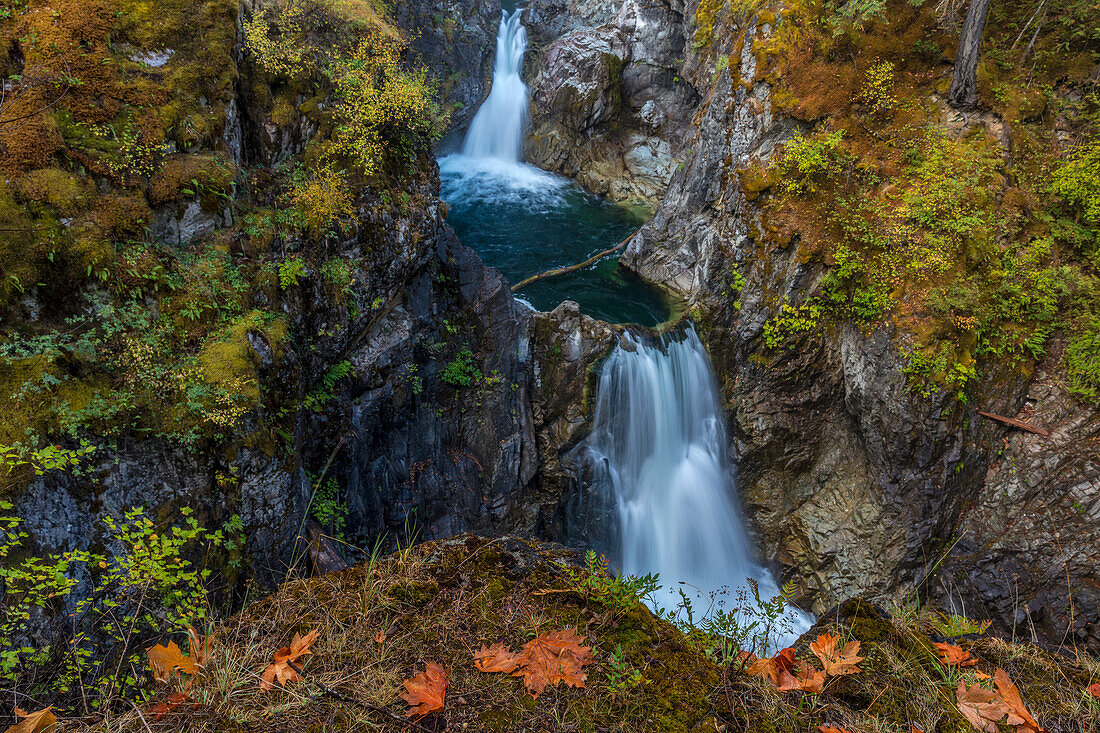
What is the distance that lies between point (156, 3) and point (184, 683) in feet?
22.8

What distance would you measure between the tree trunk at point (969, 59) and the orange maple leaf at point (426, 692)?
10.9 m

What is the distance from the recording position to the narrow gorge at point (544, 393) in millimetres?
1992

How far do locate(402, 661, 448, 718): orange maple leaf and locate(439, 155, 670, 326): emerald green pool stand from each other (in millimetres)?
9396

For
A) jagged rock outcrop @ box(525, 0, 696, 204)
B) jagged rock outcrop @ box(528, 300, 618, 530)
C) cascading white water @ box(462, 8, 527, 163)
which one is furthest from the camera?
cascading white water @ box(462, 8, 527, 163)

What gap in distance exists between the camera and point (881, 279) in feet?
24.5

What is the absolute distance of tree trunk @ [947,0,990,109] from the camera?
23.0 ft

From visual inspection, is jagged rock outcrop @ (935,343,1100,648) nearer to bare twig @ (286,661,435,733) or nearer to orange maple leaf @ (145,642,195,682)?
bare twig @ (286,661,435,733)

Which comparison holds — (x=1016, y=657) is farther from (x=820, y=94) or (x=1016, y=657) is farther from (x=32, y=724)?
(x=820, y=94)

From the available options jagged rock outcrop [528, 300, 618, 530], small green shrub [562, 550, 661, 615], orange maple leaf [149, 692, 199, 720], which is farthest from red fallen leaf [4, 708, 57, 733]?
jagged rock outcrop [528, 300, 618, 530]

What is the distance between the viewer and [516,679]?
5.95ft

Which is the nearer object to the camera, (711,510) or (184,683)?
(184,683)

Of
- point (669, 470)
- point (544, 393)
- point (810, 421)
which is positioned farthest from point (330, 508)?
point (810, 421)

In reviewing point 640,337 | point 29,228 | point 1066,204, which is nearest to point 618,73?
point 640,337

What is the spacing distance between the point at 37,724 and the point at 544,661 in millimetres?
1909
